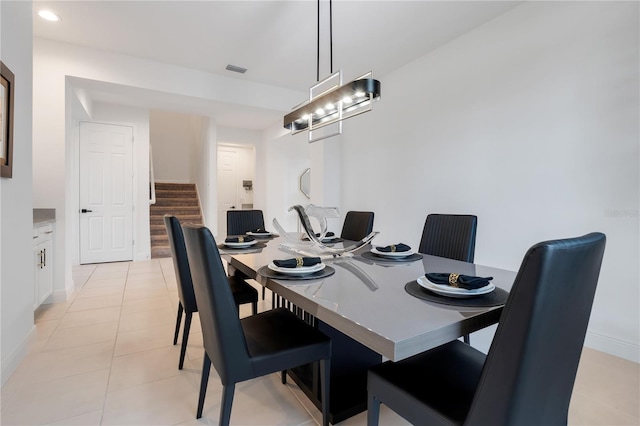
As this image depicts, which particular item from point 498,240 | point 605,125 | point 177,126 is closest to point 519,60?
point 605,125

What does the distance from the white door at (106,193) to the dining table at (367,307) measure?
4.07 m

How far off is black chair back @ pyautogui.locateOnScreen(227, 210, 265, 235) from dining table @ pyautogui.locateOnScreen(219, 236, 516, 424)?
1.02 meters

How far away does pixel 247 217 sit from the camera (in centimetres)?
327

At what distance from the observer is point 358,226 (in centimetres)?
286

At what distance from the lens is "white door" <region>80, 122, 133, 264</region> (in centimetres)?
493

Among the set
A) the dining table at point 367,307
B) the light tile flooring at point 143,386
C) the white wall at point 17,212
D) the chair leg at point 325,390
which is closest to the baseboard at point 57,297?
the light tile flooring at point 143,386

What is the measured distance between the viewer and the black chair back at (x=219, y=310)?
3.65 ft

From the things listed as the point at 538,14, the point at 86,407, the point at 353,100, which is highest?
the point at 538,14

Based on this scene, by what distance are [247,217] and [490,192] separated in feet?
7.82

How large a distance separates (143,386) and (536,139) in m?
3.29

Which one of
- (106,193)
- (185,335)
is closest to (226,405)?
(185,335)

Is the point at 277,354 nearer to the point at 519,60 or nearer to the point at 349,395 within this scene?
the point at 349,395

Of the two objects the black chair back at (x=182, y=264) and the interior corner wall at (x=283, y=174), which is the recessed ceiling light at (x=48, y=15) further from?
the interior corner wall at (x=283, y=174)

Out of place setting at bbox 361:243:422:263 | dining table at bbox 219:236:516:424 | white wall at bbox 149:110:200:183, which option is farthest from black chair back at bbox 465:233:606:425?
white wall at bbox 149:110:200:183
